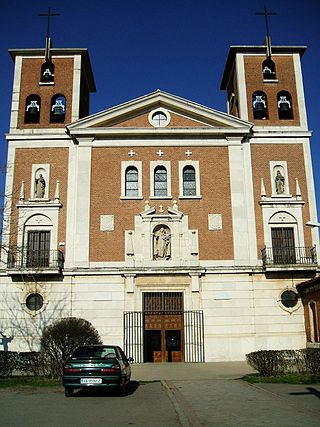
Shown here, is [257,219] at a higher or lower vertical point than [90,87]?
lower

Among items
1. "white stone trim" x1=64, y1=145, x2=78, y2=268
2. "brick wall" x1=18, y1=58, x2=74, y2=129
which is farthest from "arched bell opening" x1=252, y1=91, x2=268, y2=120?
"brick wall" x1=18, y1=58, x2=74, y2=129

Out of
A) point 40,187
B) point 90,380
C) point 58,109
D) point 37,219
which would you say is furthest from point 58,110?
point 90,380

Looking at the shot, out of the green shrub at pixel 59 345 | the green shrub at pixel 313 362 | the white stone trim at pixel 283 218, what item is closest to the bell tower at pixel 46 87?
the white stone trim at pixel 283 218

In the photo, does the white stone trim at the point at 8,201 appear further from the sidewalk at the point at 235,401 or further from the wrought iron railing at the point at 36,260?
the sidewalk at the point at 235,401

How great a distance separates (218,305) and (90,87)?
18544 millimetres

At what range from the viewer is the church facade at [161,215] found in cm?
2750

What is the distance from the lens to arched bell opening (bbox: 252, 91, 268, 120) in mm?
31219

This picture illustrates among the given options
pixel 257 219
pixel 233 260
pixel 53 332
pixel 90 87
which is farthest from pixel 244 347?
pixel 90 87

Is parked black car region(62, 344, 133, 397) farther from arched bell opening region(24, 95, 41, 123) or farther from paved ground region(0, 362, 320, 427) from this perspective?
arched bell opening region(24, 95, 41, 123)

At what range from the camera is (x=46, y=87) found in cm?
3175

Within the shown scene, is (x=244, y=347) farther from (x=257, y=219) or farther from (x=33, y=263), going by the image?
(x=33, y=263)

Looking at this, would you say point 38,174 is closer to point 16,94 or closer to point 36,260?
point 36,260

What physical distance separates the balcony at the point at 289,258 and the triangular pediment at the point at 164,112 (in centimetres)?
735

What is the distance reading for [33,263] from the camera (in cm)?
2816
